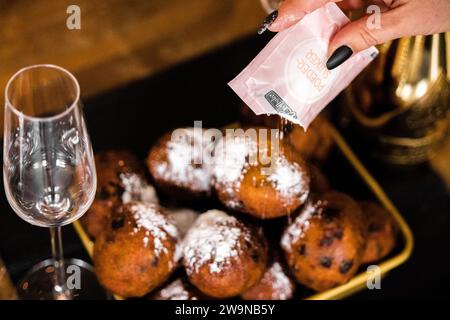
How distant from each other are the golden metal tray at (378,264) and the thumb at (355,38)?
268mm

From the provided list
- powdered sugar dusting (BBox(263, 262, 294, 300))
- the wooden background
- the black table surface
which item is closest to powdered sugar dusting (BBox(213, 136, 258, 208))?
powdered sugar dusting (BBox(263, 262, 294, 300))

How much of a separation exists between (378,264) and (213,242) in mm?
268

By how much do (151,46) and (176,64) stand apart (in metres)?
0.16

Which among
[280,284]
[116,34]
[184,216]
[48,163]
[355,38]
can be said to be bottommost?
[280,284]

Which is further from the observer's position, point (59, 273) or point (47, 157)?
point (59, 273)

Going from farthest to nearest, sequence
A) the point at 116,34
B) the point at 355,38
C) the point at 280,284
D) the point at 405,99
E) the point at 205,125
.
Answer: the point at 116,34
the point at 205,125
the point at 405,99
the point at 280,284
the point at 355,38

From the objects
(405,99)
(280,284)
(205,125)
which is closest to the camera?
(280,284)

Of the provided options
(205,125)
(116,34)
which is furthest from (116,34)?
(205,125)

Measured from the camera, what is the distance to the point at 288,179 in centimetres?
84

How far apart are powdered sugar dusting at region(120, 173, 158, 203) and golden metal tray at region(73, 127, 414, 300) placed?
0.29 feet

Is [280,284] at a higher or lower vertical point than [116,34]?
lower

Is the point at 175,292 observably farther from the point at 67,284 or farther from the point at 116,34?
the point at 116,34

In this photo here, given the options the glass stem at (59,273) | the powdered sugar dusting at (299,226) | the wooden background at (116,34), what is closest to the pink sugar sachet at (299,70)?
the powdered sugar dusting at (299,226)
